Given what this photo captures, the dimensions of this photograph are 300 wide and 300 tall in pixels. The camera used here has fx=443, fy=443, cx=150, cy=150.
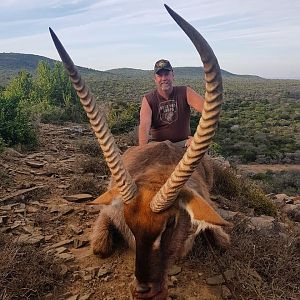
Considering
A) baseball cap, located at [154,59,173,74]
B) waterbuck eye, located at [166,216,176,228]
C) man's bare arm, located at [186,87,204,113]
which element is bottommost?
waterbuck eye, located at [166,216,176,228]

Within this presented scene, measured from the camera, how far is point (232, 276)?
4.90m

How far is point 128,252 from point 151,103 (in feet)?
9.02

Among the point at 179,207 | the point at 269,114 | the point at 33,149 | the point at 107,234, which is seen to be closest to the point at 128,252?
the point at 107,234

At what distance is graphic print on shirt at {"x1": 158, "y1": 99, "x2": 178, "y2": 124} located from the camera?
7250 mm

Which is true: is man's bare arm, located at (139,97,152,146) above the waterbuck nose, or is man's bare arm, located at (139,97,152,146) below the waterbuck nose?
above

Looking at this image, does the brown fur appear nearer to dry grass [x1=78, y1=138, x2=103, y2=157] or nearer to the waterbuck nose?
the waterbuck nose

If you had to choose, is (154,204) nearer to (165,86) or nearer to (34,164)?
(165,86)

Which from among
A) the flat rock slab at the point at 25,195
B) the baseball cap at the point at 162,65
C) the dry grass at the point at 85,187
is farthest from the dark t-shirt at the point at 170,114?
the flat rock slab at the point at 25,195

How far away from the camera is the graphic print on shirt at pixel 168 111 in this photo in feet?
23.8

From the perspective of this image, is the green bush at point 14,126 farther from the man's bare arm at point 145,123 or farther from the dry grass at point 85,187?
the man's bare arm at point 145,123

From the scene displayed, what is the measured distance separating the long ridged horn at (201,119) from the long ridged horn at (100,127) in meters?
0.28

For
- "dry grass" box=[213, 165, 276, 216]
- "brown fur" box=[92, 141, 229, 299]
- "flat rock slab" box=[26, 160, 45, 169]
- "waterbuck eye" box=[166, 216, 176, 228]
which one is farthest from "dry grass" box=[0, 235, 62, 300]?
"flat rock slab" box=[26, 160, 45, 169]

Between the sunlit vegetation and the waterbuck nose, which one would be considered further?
the sunlit vegetation

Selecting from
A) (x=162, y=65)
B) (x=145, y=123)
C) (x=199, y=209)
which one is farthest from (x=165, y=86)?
(x=199, y=209)
